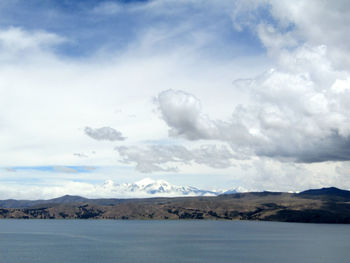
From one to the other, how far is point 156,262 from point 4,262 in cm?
7584

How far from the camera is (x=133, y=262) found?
19712cm

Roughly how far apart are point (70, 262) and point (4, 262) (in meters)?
33.1

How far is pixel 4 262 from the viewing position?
648 feet

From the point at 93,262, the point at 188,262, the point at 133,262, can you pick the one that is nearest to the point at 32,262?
the point at 93,262

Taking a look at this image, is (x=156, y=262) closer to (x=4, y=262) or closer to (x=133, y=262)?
(x=133, y=262)

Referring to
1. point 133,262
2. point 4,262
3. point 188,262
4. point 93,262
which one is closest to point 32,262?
point 4,262

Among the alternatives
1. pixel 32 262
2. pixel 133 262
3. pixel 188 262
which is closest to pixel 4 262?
pixel 32 262

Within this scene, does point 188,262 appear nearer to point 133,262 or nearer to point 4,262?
point 133,262

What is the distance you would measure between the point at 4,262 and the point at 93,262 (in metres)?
44.4

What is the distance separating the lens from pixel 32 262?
7741 inches

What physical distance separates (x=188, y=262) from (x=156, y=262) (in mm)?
16158

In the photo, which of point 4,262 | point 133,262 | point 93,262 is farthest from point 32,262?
point 133,262

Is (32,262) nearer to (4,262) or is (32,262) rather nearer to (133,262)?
(4,262)

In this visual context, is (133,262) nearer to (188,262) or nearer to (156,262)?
(156,262)
